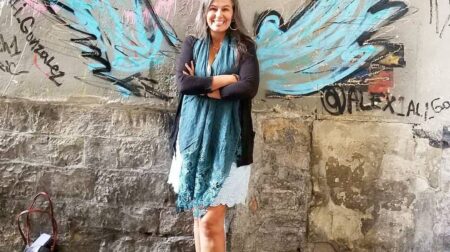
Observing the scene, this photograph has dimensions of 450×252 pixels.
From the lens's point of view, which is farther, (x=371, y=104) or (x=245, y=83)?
(x=371, y=104)

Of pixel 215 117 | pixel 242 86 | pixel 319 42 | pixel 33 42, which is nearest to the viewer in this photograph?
pixel 242 86

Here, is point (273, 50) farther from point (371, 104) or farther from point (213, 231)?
point (213, 231)

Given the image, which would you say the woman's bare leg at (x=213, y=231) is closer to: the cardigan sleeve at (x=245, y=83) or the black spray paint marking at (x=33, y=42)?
the cardigan sleeve at (x=245, y=83)

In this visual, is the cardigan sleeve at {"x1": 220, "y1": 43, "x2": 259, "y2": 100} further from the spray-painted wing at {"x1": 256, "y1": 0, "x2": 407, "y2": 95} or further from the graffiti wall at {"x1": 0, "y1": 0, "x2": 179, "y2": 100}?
the graffiti wall at {"x1": 0, "y1": 0, "x2": 179, "y2": 100}

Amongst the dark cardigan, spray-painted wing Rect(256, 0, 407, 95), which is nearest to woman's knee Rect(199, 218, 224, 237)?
the dark cardigan

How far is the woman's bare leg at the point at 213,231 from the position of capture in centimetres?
317

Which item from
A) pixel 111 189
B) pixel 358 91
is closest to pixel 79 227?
pixel 111 189

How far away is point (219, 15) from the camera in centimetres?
309

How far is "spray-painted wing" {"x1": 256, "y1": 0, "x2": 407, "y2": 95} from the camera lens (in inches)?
144

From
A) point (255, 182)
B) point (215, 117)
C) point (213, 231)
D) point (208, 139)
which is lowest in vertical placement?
point (213, 231)

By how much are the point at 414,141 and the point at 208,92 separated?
1643 millimetres

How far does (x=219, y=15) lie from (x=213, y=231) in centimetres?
134

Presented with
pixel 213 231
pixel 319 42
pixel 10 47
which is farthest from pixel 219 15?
pixel 10 47

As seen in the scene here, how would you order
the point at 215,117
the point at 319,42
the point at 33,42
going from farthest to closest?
1. the point at 33,42
2. the point at 319,42
3. the point at 215,117
